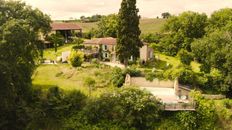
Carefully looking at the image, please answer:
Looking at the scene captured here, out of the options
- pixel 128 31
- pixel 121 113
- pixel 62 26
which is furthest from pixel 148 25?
pixel 121 113

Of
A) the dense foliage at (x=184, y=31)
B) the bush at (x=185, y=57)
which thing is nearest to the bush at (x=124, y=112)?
the bush at (x=185, y=57)

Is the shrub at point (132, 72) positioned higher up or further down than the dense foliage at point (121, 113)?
higher up

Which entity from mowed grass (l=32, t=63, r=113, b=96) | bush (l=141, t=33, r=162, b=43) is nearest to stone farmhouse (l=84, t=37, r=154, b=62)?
mowed grass (l=32, t=63, r=113, b=96)

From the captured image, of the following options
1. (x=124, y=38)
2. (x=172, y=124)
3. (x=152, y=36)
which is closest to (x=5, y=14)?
(x=124, y=38)

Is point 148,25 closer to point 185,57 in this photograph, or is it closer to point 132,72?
point 185,57

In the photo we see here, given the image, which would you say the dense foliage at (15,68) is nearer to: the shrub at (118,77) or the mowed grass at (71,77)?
the mowed grass at (71,77)

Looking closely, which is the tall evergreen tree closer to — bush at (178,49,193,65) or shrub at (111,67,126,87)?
shrub at (111,67,126,87)
